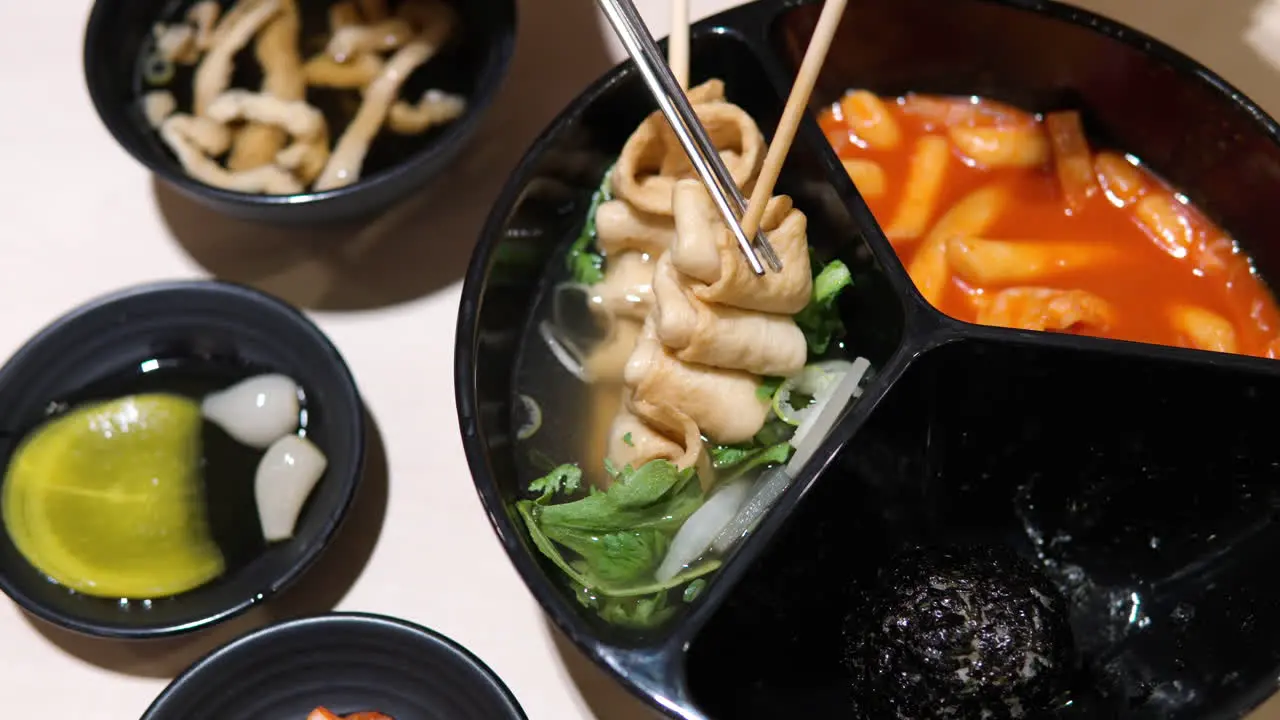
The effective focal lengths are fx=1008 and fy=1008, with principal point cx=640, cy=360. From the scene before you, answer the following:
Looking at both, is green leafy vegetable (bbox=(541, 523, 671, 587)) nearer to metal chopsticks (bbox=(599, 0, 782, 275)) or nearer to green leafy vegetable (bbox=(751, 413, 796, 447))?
green leafy vegetable (bbox=(751, 413, 796, 447))

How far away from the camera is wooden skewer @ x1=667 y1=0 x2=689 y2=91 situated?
162 cm

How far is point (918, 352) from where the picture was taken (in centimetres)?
157

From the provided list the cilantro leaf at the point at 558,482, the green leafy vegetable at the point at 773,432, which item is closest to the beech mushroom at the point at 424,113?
the cilantro leaf at the point at 558,482

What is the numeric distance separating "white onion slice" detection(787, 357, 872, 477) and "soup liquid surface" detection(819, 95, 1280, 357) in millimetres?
262

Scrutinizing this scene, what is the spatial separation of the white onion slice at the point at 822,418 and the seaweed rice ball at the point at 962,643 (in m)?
0.25

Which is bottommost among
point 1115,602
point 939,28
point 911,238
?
point 1115,602

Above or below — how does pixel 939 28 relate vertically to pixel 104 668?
above

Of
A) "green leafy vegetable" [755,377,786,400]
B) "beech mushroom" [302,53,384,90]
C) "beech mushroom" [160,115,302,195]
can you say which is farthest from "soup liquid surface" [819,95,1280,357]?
"beech mushroom" [160,115,302,195]

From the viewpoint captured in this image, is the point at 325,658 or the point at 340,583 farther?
the point at 340,583

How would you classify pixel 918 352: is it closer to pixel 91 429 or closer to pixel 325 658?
pixel 325 658

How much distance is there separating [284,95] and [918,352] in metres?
1.51

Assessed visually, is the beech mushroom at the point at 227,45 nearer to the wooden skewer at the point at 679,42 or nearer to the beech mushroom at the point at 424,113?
the beech mushroom at the point at 424,113


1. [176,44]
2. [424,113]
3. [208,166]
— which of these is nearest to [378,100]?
Answer: [424,113]

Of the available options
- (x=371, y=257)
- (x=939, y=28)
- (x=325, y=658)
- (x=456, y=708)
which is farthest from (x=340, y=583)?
(x=939, y=28)
